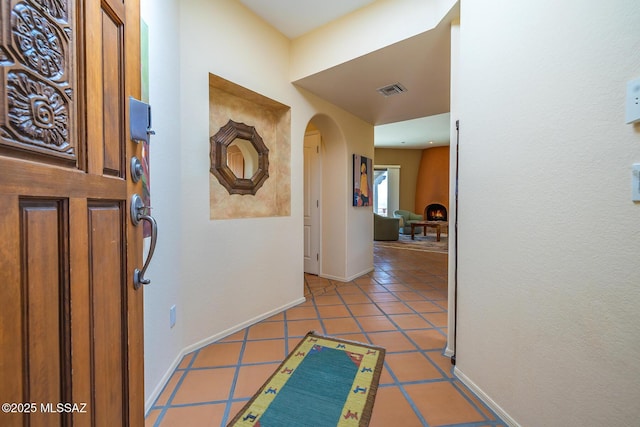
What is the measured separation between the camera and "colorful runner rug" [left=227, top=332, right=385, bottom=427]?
4.29ft

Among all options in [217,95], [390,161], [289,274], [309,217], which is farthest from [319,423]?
[390,161]

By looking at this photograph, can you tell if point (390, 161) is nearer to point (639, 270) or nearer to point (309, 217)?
point (309, 217)

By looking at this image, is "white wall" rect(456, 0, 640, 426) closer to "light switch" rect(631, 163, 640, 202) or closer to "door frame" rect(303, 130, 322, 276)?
"light switch" rect(631, 163, 640, 202)

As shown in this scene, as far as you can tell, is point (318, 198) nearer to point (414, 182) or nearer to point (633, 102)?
point (633, 102)

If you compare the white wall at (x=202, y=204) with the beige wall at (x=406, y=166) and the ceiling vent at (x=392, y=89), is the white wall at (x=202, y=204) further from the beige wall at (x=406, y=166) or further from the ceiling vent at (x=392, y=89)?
the beige wall at (x=406, y=166)

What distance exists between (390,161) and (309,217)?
6450 millimetres

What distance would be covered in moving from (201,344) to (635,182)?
249cm

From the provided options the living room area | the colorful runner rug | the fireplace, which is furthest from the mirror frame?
the fireplace

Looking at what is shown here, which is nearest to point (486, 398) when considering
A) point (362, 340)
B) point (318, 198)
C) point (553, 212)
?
point (362, 340)

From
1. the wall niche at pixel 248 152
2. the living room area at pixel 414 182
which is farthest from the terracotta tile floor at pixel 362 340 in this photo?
the living room area at pixel 414 182

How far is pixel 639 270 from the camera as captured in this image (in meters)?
0.83

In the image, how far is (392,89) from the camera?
287cm

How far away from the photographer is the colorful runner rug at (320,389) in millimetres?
1308

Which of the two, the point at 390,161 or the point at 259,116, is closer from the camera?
the point at 259,116
